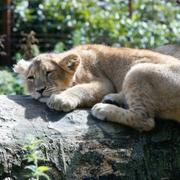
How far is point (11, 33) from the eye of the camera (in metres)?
11.6

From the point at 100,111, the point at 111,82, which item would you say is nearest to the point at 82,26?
the point at 111,82

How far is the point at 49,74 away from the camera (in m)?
6.16

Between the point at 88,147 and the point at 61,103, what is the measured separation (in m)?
0.60

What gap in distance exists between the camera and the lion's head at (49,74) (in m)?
6.06

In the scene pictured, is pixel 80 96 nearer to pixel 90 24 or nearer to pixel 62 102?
pixel 62 102

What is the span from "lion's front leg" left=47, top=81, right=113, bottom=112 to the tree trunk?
0.10 m

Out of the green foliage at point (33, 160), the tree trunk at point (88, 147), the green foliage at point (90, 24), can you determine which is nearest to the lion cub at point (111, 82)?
the tree trunk at point (88, 147)

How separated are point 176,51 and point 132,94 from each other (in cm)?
247

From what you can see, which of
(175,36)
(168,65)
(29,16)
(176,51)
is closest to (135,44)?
(175,36)

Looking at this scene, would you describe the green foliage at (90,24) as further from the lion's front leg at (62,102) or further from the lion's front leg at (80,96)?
the lion's front leg at (62,102)

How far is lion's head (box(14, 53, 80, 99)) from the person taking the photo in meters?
6.06

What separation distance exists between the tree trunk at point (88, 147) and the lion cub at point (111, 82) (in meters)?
0.13

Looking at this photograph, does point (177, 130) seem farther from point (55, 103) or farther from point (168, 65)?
point (55, 103)

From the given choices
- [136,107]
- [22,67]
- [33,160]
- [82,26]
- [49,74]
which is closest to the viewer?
[33,160]
